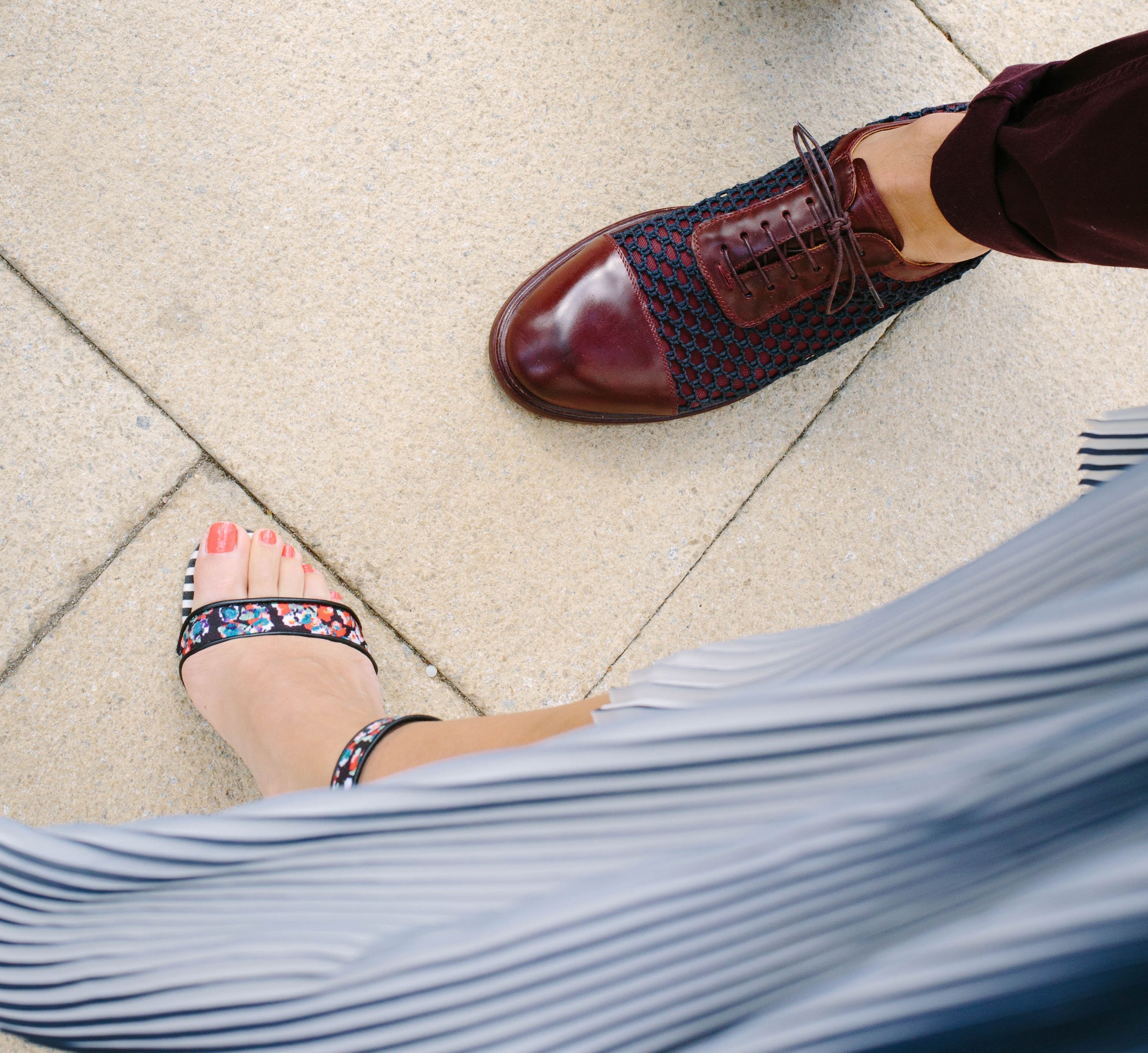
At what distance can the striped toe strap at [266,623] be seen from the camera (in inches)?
39.6

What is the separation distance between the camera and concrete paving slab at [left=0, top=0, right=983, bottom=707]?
1078mm

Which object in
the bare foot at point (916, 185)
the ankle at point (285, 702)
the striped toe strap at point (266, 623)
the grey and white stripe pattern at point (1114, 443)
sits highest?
the bare foot at point (916, 185)

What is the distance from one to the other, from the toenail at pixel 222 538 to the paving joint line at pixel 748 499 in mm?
520

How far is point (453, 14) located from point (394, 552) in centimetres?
79

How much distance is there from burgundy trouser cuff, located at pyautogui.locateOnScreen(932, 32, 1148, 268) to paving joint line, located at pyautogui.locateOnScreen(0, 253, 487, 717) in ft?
2.78

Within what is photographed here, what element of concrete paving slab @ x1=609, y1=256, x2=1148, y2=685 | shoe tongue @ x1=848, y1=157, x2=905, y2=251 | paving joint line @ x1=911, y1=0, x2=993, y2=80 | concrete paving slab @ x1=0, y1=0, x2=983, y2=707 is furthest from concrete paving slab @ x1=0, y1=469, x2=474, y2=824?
paving joint line @ x1=911, y1=0, x2=993, y2=80

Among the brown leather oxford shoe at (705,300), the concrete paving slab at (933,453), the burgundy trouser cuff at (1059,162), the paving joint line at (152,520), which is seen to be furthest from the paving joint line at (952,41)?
the paving joint line at (152,520)

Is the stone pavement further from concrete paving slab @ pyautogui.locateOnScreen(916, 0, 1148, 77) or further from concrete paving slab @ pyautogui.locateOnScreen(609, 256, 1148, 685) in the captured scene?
concrete paving slab @ pyautogui.locateOnScreen(916, 0, 1148, 77)

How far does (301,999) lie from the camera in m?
0.46

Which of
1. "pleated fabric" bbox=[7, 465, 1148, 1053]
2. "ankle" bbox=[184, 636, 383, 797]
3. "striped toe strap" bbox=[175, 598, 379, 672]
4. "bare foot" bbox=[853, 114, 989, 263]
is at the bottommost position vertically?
"pleated fabric" bbox=[7, 465, 1148, 1053]

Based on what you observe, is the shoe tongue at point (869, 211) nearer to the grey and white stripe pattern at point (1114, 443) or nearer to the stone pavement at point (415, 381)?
the stone pavement at point (415, 381)

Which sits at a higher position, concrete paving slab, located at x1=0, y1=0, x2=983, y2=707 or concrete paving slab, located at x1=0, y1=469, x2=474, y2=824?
concrete paving slab, located at x1=0, y1=0, x2=983, y2=707

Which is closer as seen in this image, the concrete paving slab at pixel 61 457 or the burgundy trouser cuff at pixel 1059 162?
the burgundy trouser cuff at pixel 1059 162

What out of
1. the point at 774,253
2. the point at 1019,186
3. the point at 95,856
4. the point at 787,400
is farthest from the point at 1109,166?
the point at 95,856
